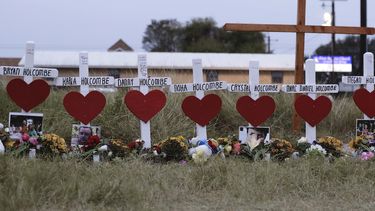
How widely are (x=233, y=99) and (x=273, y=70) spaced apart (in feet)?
109

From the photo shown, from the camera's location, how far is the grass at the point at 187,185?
5102mm

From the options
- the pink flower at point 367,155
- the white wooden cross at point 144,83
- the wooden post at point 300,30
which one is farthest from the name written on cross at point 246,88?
the pink flower at point 367,155

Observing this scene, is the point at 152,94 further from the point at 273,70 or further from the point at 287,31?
the point at 273,70

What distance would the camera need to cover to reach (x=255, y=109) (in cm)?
792

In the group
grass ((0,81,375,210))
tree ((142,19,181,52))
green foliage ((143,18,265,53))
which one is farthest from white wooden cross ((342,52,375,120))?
tree ((142,19,181,52))

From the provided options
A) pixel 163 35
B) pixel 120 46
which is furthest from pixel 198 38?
pixel 120 46

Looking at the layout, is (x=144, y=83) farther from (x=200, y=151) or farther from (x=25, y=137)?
(x=25, y=137)

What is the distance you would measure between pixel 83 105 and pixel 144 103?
2.73ft

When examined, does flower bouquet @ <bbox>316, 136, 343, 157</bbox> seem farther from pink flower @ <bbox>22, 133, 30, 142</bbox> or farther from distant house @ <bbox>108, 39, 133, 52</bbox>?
distant house @ <bbox>108, 39, 133, 52</bbox>

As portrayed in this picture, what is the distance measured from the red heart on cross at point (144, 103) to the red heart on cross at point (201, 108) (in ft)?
1.24

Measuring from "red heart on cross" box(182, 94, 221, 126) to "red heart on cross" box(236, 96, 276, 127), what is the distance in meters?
0.36

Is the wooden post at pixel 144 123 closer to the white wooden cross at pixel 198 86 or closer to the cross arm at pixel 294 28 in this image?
the white wooden cross at pixel 198 86

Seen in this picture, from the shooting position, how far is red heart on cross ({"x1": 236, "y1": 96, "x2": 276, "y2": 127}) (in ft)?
26.0

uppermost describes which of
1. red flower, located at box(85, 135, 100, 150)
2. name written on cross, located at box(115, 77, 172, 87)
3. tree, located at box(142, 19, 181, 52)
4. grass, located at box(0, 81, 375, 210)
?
tree, located at box(142, 19, 181, 52)
